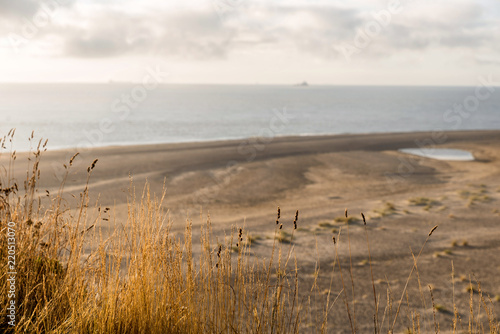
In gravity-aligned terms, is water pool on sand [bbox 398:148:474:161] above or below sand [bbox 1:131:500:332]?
above

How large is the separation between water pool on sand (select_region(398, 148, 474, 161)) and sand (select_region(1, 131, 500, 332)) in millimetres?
1003

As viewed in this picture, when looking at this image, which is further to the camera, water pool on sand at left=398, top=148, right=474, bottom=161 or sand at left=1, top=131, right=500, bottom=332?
water pool on sand at left=398, top=148, right=474, bottom=161

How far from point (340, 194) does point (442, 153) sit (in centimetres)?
1781

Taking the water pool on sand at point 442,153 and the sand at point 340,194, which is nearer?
the sand at point 340,194

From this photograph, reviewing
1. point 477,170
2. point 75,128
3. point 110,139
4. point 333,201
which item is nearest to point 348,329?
point 333,201

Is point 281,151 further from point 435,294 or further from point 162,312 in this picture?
point 162,312

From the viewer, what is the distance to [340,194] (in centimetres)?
2091

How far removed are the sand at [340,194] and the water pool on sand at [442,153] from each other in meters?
1.00

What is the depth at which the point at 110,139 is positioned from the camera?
160 feet

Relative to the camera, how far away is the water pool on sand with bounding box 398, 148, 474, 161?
32.3 m

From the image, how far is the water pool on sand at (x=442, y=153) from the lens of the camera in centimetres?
3234

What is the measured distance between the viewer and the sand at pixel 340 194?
1095 centimetres

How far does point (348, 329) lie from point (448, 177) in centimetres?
1929

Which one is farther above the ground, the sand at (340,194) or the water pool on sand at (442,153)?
the water pool on sand at (442,153)
